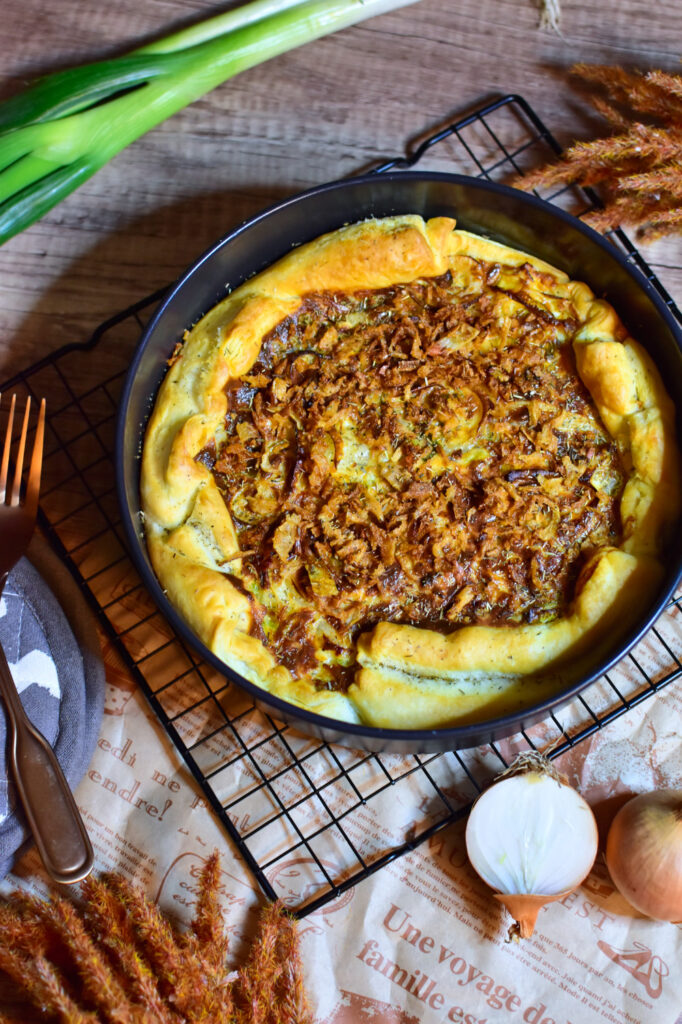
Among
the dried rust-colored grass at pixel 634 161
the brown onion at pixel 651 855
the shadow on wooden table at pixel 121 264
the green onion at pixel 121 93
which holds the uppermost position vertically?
the green onion at pixel 121 93

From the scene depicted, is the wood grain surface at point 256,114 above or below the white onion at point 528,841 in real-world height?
above

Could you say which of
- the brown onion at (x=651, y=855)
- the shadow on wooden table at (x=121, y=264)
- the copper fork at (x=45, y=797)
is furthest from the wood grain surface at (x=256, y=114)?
the brown onion at (x=651, y=855)

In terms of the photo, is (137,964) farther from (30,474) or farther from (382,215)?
(382,215)

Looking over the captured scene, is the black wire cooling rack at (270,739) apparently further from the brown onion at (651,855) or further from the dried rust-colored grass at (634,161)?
the brown onion at (651,855)

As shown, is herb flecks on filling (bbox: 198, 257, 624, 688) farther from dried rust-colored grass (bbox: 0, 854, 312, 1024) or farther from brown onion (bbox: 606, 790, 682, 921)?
dried rust-colored grass (bbox: 0, 854, 312, 1024)

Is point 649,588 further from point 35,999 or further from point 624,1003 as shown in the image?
point 35,999

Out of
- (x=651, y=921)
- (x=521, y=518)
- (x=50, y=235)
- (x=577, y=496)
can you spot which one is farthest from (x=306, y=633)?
(x=50, y=235)

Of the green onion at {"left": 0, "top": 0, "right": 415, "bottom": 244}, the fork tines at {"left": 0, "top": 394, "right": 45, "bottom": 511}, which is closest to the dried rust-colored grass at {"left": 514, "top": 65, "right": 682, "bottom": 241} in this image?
the green onion at {"left": 0, "top": 0, "right": 415, "bottom": 244}
